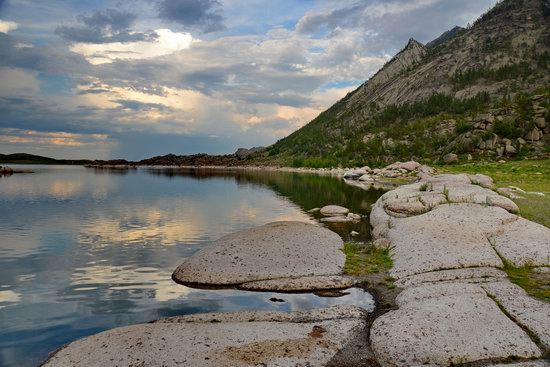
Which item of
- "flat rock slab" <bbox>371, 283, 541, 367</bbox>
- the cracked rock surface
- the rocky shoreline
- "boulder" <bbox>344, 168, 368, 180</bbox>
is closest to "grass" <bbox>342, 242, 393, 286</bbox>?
the rocky shoreline

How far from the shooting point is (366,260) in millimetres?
21578

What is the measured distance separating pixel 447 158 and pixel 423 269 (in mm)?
95430

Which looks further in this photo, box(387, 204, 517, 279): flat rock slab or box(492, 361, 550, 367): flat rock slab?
box(387, 204, 517, 279): flat rock slab

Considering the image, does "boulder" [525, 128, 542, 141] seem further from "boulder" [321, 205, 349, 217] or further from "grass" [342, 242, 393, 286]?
"grass" [342, 242, 393, 286]

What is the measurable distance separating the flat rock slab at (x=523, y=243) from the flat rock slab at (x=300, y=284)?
7303 millimetres

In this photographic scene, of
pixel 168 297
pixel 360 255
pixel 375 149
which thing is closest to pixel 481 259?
pixel 360 255

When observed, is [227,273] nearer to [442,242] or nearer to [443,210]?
[442,242]

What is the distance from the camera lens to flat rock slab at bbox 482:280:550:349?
470 inches

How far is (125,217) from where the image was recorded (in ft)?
135

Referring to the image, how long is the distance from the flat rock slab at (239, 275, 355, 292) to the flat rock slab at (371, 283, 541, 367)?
14.0 ft

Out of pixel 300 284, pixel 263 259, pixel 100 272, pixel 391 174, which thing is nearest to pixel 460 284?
pixel 300 284

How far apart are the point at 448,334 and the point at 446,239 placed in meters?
9.77

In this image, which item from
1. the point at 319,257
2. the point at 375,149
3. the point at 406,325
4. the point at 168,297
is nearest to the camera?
the point at 406,325

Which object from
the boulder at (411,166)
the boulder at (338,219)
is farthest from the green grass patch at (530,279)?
the boulder at (411,166)
